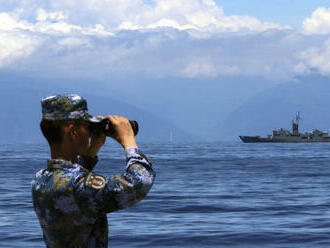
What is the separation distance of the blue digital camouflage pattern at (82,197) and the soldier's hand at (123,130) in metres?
0.06

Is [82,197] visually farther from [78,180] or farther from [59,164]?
[59,164]

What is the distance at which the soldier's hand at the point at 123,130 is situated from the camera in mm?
3928

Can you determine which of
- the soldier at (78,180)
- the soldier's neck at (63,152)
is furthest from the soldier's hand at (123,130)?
the soldier's neck at (63,152)

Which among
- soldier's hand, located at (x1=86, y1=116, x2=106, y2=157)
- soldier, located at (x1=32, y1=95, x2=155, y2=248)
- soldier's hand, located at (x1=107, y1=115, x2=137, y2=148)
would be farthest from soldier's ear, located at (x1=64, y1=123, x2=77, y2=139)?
soldier's hand, located at (x1=107, y1=115, x2=137, y2=148)

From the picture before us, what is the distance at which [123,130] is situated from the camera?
3963 mm

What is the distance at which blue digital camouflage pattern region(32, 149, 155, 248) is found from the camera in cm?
387

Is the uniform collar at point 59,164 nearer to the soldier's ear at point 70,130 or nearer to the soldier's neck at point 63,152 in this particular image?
the soldier's neck at point 63,152

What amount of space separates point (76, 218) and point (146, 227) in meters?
13.1

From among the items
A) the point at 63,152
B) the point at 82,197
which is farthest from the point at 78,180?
the point at 63,152

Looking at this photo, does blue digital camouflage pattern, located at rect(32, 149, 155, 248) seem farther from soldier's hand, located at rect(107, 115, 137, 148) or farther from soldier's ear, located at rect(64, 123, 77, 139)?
soldier's ear, located at rect(64, 123, 77, 139)

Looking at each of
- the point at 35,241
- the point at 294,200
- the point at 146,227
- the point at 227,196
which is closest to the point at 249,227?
the point at 146,227

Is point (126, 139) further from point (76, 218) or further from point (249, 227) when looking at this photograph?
point (249, 227)

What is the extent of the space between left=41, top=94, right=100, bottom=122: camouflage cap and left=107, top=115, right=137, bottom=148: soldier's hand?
15cm

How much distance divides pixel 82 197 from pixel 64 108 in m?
0.51
